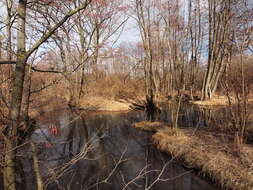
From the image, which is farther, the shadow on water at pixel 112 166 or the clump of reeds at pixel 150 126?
the clump of reeds at pixel 150 126

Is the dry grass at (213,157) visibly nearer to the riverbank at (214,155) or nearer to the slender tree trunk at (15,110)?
the riverbank at (214,155)

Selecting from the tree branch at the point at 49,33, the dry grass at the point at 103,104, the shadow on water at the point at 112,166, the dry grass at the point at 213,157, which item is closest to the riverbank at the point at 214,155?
the dry grass at the point at 213,157

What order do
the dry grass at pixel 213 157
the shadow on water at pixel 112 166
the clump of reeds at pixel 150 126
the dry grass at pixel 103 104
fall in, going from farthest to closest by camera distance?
1. the dry grass at pixel 103 104
2. the clump of reeds at pixel 150 126
3. the shadow on water at pixel 112 166
4. the dry grass at pixel 213 157

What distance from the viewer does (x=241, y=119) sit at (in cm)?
486

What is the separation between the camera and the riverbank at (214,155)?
3920 mm

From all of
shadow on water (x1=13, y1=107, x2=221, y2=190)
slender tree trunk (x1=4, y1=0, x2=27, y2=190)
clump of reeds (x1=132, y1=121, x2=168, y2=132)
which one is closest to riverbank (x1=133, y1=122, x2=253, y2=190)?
shadow on water (x1=13, y1=107, x2=221, y2=190)

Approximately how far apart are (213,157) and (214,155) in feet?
0.34

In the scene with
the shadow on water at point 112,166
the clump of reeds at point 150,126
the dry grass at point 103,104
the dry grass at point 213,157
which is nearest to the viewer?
the dry grass at point 213,157

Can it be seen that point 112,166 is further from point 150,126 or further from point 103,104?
point 103,104

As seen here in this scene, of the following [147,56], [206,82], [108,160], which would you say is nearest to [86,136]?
[108,160]

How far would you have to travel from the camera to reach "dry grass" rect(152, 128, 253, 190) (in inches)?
153

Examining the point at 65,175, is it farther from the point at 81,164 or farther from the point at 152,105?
the point at 152,105

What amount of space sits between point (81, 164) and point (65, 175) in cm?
71

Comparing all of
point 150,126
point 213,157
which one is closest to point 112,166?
point 213,157
